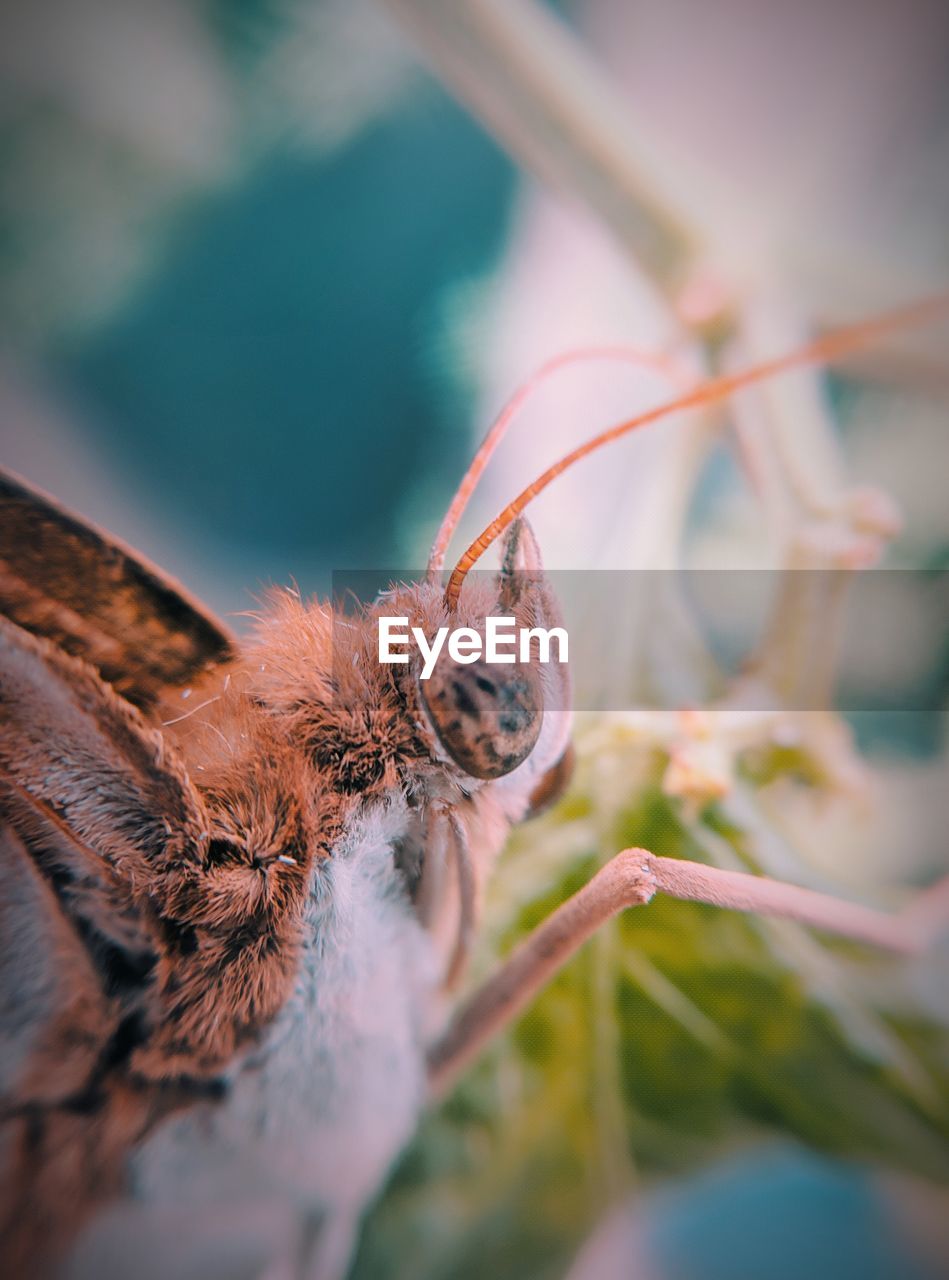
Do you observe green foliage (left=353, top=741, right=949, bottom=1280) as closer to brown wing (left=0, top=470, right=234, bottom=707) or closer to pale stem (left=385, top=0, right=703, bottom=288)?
brown wing (left=0, top=470, right=234, bottom=707)

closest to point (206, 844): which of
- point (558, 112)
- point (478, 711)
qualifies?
point (478, 711)

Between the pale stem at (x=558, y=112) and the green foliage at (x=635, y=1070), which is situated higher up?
the pale stem at (x=558, y=112)

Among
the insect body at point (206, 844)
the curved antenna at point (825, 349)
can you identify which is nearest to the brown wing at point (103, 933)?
the insect body at point (206, 844)

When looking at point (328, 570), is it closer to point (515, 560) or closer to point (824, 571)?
point (515, 560)

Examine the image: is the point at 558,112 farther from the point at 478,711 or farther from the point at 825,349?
the point at 478,711

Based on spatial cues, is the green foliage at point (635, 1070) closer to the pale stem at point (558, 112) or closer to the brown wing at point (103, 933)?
the brown wing at point (103, 933)

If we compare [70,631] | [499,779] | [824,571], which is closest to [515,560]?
[499,779]

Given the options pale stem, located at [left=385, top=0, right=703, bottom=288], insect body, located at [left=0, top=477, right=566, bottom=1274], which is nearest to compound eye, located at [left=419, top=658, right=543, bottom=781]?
insect body, located at [left=0, top=477, right=566, bottom=1274]
